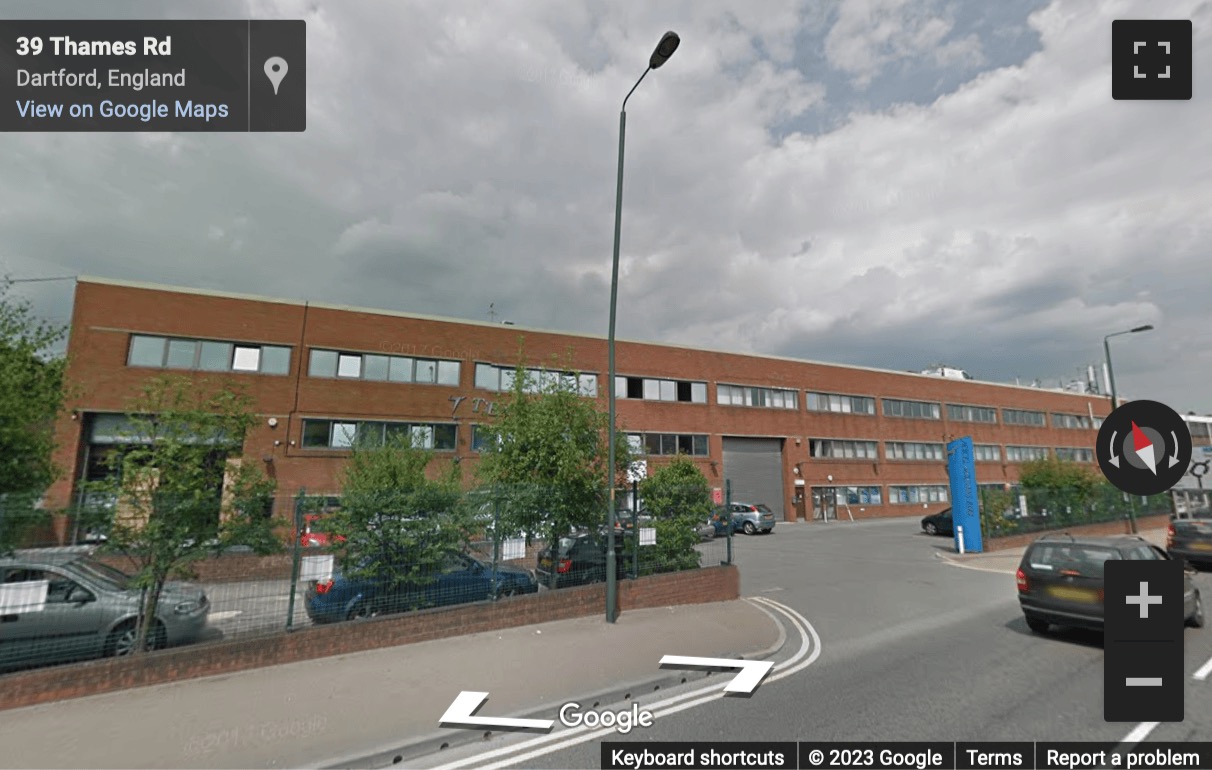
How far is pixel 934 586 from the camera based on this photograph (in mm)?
12781

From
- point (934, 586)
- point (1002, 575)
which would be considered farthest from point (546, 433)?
point (1002, 575)

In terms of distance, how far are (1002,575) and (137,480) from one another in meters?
18.1

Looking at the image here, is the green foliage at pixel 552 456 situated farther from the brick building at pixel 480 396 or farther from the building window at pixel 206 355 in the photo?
the building window at pixel 206 355

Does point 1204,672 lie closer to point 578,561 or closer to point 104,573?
point 578,561

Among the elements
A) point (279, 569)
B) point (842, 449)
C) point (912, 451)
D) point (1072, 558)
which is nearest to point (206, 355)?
point (279, 569)

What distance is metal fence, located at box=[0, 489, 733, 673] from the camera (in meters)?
5.90

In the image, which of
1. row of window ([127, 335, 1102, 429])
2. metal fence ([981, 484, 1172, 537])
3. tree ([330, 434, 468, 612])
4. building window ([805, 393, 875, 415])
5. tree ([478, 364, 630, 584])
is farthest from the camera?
building window ([805, 393, 875, 415])

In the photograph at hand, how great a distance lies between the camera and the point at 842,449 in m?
37.5

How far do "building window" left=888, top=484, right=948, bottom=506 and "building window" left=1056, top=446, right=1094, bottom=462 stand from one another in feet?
62.8

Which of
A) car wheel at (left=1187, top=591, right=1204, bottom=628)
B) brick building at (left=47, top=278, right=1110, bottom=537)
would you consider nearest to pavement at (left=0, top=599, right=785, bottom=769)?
Result: brick building at (left=47, top=278, right=1110, bottom=537)

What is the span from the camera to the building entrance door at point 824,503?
3553 cm

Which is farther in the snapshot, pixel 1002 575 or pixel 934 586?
pixel 1002 575

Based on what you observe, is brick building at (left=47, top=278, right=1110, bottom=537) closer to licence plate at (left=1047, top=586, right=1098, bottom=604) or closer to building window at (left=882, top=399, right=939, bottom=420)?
building window at (left=882, top=399, right=939, bottom=420)

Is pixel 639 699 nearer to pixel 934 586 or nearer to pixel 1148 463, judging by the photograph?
pixel 1148 463
